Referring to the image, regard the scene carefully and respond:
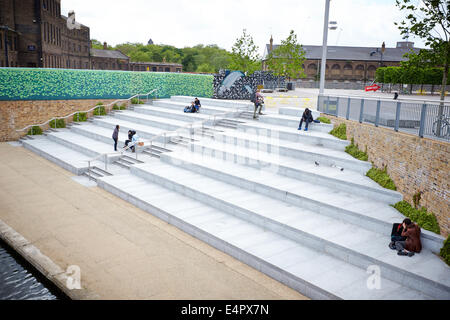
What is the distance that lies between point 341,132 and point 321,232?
8.03m

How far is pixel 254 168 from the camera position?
15.2 metres

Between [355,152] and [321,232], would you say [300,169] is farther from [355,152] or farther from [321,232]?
[321,232]

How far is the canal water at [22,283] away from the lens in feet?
26.6

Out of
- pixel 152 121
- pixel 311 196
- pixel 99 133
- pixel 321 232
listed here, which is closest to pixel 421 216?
pixel 321 232

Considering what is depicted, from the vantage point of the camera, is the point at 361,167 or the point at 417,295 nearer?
the point at 417,295

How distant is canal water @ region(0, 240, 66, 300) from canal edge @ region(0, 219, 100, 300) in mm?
143

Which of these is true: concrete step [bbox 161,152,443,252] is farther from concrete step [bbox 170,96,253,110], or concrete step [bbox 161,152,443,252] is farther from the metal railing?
concrete step [bbox 170,96,253,110]

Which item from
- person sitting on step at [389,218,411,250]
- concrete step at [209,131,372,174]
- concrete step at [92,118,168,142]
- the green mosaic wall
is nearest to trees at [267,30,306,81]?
the green mosaic wall

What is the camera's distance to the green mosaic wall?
24.2m

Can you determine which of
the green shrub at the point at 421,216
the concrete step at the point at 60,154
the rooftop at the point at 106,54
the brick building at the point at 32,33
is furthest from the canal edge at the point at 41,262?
the rooftop at the point at 106,54
